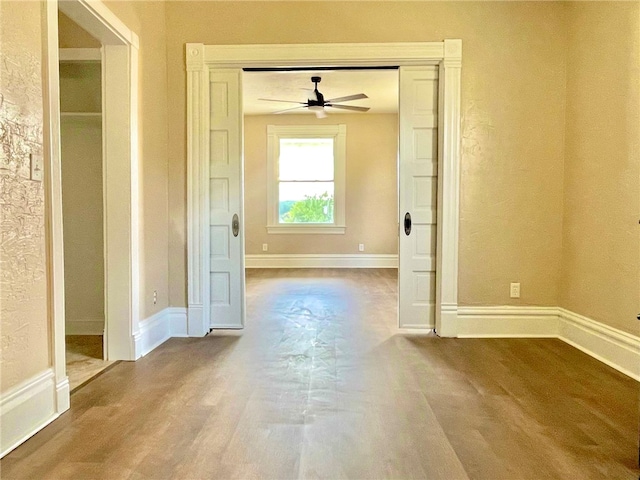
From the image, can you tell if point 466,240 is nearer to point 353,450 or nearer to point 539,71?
point 539,71

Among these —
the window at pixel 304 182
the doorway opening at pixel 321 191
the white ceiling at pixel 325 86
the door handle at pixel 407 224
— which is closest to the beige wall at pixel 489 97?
the door handle at pixel 407 224

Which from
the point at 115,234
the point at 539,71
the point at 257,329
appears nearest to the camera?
the point at 115,234

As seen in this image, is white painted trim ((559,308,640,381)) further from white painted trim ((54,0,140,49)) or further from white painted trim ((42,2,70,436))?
white painted trim ((54,0,140,49))

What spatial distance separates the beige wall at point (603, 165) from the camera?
2.78 m

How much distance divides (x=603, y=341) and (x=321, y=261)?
5.75 m

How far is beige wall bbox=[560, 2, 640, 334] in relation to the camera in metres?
2.78

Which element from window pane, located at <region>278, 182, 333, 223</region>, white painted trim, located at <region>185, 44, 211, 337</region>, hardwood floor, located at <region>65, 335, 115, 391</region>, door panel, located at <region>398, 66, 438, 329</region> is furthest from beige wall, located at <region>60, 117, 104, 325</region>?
window pane, located at <region>278, 182, 333, 223</region>

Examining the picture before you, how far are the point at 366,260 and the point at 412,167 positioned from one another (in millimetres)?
4868

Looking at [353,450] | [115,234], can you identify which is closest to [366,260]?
[115,234]

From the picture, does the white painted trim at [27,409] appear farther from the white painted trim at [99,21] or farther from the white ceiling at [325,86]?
the white ceiling at [325,86]

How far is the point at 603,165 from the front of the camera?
10.1 feet

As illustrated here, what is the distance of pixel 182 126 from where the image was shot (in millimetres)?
3641

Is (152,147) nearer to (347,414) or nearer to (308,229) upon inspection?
(347,414)

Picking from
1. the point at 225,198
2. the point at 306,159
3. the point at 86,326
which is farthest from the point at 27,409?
the point at 306,159
